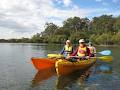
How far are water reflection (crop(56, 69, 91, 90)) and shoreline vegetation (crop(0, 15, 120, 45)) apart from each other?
6364 centimetres

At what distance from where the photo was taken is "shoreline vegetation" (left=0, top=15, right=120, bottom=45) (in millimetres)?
86062

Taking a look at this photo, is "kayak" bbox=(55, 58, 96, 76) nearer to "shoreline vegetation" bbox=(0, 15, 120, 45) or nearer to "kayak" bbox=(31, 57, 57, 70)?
"kayak" bbox=(31, 57, 57, 70)

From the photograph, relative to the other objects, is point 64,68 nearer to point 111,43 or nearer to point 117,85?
point 117,85

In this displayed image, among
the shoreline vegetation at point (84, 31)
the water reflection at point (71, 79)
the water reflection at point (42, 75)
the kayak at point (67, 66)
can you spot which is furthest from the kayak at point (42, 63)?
the shoreline vegetation at point (84, 31)

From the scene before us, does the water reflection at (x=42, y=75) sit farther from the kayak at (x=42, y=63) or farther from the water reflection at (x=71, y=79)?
the water reflection at (x=71, y=79)

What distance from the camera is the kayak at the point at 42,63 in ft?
58.0

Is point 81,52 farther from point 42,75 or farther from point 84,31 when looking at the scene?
point 84,31

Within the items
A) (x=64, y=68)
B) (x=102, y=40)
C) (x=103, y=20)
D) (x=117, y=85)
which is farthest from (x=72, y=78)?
(x=103, y=20)

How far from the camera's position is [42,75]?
1655 centimetres

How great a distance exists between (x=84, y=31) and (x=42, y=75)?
94748mm

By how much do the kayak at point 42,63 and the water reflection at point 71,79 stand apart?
1937 mm

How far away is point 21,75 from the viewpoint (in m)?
16.2

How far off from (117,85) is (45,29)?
115657 millimetres

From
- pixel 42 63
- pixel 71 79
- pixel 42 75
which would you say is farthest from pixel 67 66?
pixel 42 63
